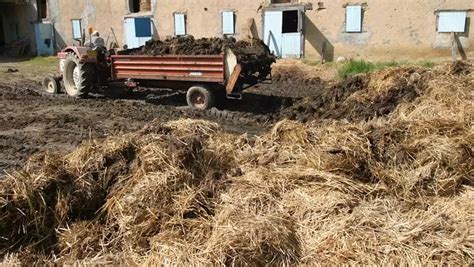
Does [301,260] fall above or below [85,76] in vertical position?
below

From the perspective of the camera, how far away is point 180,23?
20.4m

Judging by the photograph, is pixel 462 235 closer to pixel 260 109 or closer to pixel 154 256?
pixel 154 256

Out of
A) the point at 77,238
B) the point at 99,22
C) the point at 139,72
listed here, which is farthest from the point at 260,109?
the point at 99,22

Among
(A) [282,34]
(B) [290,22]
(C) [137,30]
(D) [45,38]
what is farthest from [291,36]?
(D) [45,38]

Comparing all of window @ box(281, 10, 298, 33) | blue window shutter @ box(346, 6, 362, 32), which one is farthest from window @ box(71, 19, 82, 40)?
blue window shutter @ box(346, 6, 362, 32)

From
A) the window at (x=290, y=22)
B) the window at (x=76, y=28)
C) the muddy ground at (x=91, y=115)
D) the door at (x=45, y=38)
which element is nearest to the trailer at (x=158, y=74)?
the muddy ground at (x=91, y=115)

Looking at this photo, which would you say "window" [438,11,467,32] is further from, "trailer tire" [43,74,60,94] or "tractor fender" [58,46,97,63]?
"trailer tire" [43,74,60,94]

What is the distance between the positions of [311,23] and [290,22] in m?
1.56

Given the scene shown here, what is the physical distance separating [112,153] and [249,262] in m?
1.95

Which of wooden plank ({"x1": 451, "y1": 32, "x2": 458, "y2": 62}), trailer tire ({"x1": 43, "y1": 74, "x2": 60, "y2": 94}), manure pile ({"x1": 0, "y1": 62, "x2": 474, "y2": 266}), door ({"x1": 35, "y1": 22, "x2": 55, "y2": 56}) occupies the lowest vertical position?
manure pile ({"x1": 0, "y1": 62, "x2": 474, "y2": 266})

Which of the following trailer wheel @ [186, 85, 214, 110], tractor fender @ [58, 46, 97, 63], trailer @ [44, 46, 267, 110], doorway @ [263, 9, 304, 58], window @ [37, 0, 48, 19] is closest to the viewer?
trailer @ [44, 46, 267, 110]

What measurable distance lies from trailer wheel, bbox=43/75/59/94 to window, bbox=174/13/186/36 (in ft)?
28.8

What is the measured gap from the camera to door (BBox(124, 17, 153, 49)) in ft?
70.2

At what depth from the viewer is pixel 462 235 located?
363 cm
